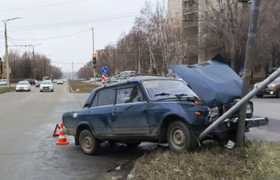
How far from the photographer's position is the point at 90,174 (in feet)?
19.9

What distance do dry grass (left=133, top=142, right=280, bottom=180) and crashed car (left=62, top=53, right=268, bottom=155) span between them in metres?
0.38

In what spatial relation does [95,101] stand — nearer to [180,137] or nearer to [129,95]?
[129,95]

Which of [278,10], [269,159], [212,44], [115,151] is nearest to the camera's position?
[269,159]

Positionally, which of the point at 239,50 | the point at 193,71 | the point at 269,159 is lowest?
the point at 269,159

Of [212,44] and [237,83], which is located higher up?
[212,44]

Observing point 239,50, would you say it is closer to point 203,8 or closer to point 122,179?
point 203,8

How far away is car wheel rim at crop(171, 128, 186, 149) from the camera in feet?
19.0

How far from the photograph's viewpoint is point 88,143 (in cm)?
766

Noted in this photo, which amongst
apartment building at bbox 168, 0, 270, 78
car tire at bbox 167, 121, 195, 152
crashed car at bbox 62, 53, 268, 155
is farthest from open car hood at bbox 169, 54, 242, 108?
apartment building at bbox 168, 0, 270, 78

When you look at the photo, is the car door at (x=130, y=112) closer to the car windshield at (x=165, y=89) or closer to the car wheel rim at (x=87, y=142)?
the car windshield at (x=165, y=89)

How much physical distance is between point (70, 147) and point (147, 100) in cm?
329

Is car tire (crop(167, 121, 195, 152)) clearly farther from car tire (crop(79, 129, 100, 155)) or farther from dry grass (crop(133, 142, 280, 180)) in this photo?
car tire (crop(79, 129, 100, 155))

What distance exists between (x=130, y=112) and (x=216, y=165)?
2.21 m

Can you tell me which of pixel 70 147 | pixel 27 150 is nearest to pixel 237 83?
pixel 70 147
